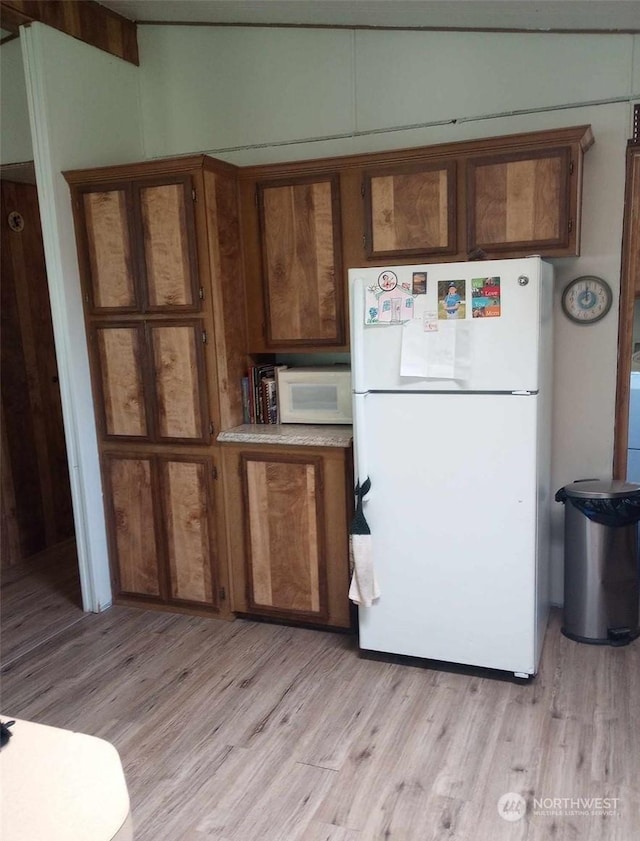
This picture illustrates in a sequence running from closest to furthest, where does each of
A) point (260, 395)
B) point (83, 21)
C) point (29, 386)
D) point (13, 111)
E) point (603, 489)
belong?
point (603, 489), point (83, 21), point (260, 395), point (13, 111), point (29, 386)

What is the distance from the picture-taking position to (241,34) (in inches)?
134

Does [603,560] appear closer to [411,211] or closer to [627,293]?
[627,293]

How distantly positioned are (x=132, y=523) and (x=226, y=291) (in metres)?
1.29

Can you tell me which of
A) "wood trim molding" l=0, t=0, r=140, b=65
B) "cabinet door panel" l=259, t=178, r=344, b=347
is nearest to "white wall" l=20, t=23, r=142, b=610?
"wood trim molding" l=0, t=0, r=140, b=65

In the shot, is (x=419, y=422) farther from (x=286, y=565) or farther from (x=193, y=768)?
(x=193, y=768)

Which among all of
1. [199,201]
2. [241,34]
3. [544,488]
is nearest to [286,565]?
[544,488]

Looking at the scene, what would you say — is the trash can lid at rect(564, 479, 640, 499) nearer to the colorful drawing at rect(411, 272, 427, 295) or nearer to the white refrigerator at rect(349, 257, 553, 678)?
the white refrigerator at rect(349, 257, 553, 678)

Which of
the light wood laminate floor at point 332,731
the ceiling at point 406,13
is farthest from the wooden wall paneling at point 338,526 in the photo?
the ceiling at point 406,13

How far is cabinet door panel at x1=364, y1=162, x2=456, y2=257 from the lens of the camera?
9.25 feet

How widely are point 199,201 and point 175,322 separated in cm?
56

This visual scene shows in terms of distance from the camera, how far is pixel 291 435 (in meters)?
3.04

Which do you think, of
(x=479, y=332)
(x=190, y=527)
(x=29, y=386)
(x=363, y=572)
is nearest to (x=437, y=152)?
(x=479, y=332)

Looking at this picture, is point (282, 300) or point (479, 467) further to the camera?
point (282, 300)

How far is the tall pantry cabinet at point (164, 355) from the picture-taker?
120 inches
